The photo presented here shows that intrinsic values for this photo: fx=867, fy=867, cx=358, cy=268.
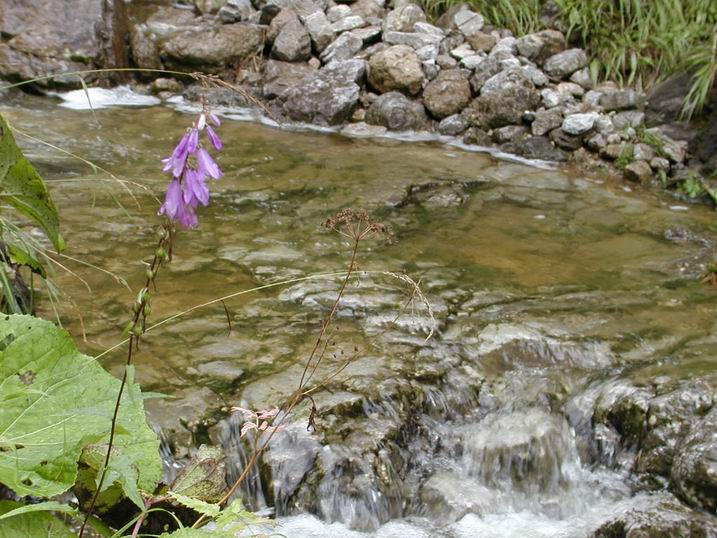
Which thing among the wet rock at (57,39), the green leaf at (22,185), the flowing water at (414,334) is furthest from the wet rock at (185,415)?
Result: the wet rock at (57,39)

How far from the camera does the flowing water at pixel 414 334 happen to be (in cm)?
297

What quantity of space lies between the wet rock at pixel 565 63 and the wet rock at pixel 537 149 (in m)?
0.94

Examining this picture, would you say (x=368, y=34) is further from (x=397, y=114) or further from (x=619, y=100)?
(x=619, y=100)

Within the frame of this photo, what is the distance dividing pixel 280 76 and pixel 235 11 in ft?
3.75

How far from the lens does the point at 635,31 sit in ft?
24.8

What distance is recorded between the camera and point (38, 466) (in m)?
1.58

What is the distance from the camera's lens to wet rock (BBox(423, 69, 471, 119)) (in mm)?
7176

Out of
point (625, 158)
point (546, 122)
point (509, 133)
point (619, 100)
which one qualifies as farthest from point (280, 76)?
point (625, 158)

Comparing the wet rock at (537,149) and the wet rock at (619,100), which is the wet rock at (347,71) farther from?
the wet rock at (619,100)

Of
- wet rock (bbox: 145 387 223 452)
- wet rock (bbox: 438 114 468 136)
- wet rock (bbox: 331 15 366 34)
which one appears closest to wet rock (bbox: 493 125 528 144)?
wet rock (bbox: 438 114 468 136)

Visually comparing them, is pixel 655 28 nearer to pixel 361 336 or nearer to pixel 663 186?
pixel 663 186

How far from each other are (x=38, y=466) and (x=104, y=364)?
53.5 inches

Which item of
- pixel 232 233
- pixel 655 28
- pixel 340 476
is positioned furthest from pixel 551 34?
pixel 340 476

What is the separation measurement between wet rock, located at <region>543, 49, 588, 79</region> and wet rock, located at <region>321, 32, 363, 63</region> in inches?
66.1
